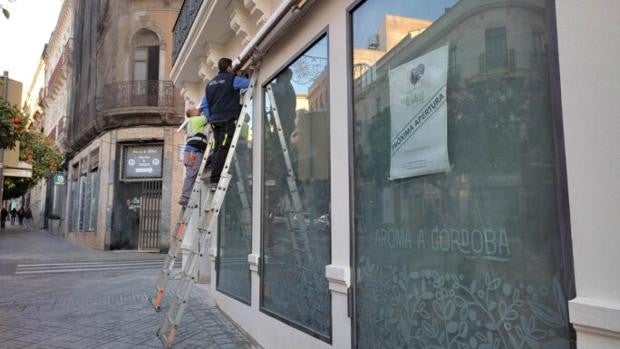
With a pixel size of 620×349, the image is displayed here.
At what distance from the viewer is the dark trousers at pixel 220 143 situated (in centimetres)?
587

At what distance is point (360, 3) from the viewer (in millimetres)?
3809

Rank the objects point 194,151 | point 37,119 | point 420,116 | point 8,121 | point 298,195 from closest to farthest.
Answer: point 420,116
point 298,195
point 194,151
point 8,121
point 37,119

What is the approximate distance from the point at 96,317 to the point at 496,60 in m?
6.36

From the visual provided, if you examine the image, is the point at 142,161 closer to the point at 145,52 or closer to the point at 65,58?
the point at 145,52

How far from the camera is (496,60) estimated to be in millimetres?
2553

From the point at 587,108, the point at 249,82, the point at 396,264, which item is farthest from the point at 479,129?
the point at 249,82

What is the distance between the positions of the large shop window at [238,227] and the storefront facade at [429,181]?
0.72 metres

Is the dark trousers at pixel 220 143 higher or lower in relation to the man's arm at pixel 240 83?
lower

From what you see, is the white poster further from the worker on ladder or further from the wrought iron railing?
the wrought iron railing

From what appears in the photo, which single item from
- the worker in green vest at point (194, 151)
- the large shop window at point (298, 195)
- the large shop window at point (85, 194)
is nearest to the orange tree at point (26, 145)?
the large shop window at point (85, 194)

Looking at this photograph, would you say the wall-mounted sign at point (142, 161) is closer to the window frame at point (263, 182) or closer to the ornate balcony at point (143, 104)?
the ornate balcony at point (143, 104)

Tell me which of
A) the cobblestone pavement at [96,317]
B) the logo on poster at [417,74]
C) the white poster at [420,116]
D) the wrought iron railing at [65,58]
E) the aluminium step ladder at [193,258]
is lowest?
the cobblestone pavement at [96,317]

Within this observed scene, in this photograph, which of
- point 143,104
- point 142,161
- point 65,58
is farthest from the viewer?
point 65,58

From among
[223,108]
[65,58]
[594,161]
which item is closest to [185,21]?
[223,108]
